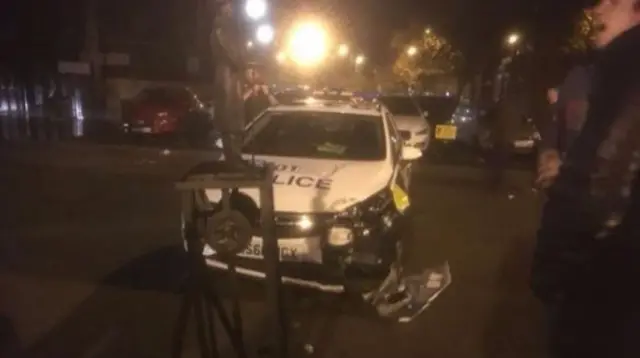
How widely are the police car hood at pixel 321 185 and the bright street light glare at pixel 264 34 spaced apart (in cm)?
120

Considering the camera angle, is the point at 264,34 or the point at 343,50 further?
the point at 343,50

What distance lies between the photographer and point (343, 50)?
110 ft

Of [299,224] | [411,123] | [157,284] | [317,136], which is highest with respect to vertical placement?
[317,136]

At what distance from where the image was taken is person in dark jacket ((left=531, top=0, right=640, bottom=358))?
1.98 m

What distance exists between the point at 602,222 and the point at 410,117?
1854cm

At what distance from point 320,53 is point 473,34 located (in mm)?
11990

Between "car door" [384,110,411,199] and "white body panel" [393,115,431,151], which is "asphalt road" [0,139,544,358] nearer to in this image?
"car door" [384,110,411,199]

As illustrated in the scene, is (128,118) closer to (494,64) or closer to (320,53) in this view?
(320,53)

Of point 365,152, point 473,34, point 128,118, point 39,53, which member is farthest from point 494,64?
A: point 365,152

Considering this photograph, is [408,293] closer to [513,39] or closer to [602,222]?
[602,222]

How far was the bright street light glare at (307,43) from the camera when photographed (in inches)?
940

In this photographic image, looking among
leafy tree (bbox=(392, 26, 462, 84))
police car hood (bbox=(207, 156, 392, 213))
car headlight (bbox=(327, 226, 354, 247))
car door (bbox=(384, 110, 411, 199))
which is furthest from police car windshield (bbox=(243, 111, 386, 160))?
leafy tree (bbox=(392, 26, 462, 84))

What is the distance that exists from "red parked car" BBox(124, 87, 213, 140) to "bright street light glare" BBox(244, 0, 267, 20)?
18213 mm

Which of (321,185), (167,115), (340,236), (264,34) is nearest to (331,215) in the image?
(340,236)
